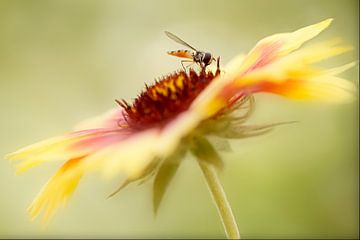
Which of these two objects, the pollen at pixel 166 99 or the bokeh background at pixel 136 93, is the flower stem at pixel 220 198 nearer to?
the pollen at pixel 166 99

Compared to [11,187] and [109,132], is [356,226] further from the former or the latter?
[109,132]

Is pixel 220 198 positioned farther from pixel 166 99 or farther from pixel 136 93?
pixel 136 93

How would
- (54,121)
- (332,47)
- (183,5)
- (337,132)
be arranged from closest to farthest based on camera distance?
(332,47), (337,132), (54,121), (183,5)

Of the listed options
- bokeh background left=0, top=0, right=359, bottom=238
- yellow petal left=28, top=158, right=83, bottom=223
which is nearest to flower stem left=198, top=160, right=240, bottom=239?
yellow petal left=28, top=158, right=83, bottom=223

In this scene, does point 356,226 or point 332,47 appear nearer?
A: point 332,47

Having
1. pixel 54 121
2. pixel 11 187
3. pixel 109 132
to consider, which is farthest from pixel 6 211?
pixel 109 132

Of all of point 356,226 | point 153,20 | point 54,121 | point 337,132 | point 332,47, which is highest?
point 332,47

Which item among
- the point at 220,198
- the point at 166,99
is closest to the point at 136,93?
the point at 166,99
